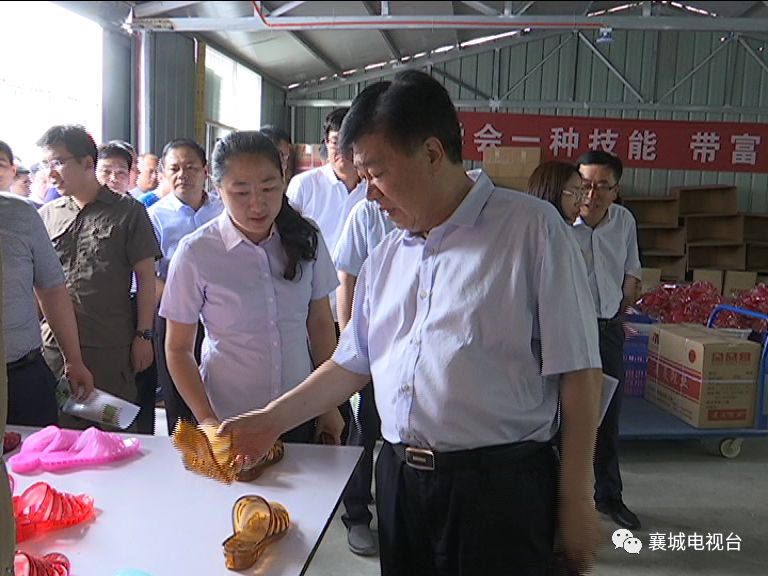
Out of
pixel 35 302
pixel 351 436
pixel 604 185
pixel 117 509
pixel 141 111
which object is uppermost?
pixel 141 111

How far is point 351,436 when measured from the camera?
105 inches

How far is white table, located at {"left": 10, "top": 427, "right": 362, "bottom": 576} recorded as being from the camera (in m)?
1.03

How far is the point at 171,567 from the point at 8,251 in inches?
42.4

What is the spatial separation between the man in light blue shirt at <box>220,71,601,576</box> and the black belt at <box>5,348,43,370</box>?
109 cm

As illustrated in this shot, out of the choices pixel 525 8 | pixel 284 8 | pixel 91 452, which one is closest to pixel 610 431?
pixel 91 452

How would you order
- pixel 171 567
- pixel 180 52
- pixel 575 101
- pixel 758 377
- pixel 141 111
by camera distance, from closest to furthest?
pixel 171 567
pixel 758 377
pixel 141 111
pixel 180 52
pixel 575 101

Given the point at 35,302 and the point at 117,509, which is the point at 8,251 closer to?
the point at 35,302

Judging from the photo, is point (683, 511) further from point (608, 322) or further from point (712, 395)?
point (608, 322)

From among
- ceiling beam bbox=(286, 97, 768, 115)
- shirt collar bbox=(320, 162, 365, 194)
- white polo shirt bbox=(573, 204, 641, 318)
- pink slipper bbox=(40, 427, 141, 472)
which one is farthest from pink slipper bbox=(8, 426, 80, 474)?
ceiling beam bbox=(286, 97, 768, 115)

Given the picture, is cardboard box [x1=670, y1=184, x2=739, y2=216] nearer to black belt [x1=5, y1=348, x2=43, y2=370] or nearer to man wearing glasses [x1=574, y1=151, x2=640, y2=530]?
man wearing glasses [x1=574, y1=151, x2=640, y2=530]

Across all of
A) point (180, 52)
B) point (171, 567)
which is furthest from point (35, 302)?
point (180, 52)

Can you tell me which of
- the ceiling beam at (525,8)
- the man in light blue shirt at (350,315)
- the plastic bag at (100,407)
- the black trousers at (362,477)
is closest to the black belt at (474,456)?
the plastic bag at (100,407)

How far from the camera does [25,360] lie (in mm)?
1771

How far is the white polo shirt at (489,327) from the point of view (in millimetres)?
1052
